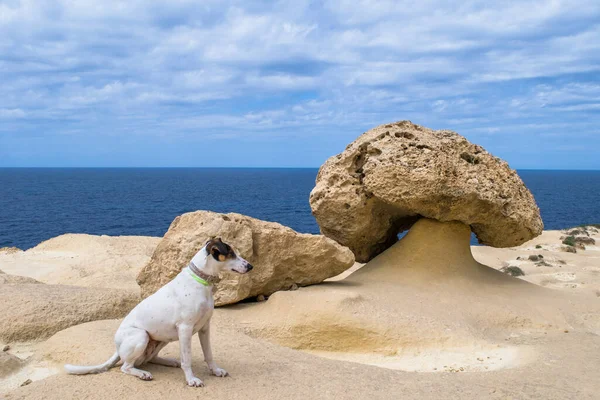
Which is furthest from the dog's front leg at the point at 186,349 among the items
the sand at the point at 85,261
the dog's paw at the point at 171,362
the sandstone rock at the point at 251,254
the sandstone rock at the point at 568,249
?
the sandstone rock at the point at 568,249

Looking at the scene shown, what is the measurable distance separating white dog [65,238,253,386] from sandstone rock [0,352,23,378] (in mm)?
1311

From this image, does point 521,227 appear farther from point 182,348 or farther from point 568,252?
point 568,252

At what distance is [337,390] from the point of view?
5516mm

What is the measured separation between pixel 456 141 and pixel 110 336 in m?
7.02

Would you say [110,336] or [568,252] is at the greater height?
[110,336]

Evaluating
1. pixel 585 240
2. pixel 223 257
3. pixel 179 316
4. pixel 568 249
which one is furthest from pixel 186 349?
pixel 585 240

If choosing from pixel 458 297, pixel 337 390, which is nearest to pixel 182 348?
pixel 337 390

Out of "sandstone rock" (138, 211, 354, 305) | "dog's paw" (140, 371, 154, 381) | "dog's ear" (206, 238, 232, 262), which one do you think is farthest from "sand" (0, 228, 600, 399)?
"dog's ear" (206, 238, 232, 262)

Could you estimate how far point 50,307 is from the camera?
805 cm

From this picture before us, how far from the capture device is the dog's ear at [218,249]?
211 inches

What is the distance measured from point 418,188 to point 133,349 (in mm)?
5919

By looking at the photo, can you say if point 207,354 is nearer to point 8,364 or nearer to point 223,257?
point 223,257

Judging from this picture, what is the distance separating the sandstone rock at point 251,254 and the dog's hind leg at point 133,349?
318cm

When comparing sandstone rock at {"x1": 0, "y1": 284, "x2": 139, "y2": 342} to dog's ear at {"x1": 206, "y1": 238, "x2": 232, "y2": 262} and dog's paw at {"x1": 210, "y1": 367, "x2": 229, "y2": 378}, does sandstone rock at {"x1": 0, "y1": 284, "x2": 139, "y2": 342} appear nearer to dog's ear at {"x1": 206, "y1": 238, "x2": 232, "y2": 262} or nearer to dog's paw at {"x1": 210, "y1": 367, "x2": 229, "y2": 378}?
dog's paw at {"x1": 210, "y1": 367, "x2": 229, "y2": 378}
